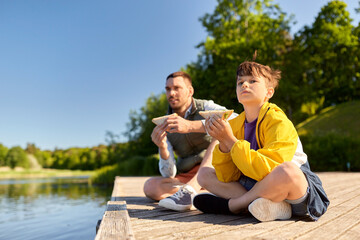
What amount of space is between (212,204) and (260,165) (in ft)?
1.95

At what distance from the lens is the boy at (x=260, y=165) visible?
6.09 feet

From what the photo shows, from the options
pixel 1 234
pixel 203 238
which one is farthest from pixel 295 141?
pixel 1 234

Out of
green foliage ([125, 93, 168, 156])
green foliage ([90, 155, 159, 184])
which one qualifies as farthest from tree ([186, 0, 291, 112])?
green foliage ([90, 155, 159, 184])

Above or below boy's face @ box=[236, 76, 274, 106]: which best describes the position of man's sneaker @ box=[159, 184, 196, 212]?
below

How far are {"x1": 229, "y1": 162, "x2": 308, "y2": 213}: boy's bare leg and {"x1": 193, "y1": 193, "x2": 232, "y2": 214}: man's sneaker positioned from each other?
1.08ft

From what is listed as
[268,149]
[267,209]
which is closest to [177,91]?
[268,149]

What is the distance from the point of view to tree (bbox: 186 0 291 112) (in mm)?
17062

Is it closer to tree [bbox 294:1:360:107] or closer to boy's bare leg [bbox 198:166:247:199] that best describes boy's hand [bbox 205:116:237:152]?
boy's bare leg [bbox 198:166:247:199]

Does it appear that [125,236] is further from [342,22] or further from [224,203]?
[342,22]

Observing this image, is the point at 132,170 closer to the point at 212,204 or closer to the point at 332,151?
the point at 332,151

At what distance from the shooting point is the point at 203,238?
1576mm

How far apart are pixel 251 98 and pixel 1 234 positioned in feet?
13.8

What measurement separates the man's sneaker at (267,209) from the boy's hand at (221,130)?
0.38 m

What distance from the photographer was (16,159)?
158 feet
